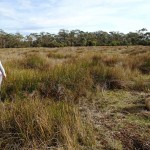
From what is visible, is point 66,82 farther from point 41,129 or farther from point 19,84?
point 41,129

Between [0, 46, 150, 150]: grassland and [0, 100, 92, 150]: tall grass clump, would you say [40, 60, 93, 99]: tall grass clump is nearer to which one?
[0, 46, 150, 150]: grassland

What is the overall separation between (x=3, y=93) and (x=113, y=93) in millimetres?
2436

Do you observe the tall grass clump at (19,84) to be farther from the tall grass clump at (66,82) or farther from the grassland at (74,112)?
the tall grass clump at (66,82)

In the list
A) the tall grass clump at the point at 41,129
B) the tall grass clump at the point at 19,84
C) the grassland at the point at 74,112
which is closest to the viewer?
the tall grass clump at the point at 41,129

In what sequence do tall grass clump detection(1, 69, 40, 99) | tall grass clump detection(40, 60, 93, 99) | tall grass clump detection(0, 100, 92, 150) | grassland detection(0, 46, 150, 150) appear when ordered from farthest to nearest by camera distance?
tall grass clump detection(40, 60, 93, 99)
tall grass clump detection(1, 69, 40, 99)
grassland detection(0, 46, 150, 150)
tall grass clump detection(0, 100, 92, 150)

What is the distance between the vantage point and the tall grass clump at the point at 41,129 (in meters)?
3.87

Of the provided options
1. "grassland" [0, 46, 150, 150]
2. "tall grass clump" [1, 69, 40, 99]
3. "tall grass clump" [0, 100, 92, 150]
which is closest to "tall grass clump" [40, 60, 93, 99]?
"grassland" [0, 46, 150, 150]

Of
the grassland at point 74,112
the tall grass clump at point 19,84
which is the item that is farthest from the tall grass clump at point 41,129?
the tall grass clump at point 19,84

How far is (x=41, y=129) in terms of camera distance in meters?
3.99

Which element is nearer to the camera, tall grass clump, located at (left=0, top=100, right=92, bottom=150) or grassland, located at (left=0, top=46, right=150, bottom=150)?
tall grass clump, located at (left=0, top=100, right=92, bottom=150)

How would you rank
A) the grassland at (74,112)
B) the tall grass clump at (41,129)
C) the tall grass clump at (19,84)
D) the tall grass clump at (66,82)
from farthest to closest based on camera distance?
1. the tall grass clump at (66,82)
2. the tall grass clump at (19,84)
3. the grassland at (74,112)
4. the tall grass clump at (41,129)

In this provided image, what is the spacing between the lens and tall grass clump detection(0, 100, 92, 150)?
3869mm

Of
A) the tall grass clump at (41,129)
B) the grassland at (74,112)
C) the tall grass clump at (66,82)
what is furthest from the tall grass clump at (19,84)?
the tall grass clump at (41,129)

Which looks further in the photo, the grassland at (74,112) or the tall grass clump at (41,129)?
the grassland at (74,112)
